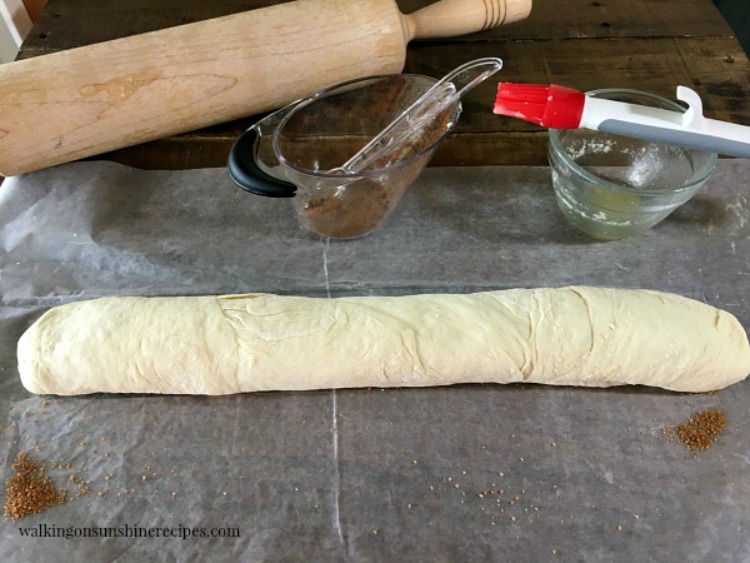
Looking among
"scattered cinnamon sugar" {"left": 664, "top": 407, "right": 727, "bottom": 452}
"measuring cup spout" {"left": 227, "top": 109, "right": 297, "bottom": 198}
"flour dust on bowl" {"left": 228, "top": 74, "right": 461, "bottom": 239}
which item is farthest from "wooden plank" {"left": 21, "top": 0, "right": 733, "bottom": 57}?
"scattered cinnamon sugar" {"left": 664, "top": 407, "right": 727, "bottom": 452}

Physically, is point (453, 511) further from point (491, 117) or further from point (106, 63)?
point (106, 63)

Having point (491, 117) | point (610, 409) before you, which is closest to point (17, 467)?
point (610, 409)

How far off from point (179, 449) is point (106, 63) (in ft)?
3.25

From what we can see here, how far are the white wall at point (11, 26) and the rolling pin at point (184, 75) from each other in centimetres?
79

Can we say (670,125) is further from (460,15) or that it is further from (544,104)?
(460,15)

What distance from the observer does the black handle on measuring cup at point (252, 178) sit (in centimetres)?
142

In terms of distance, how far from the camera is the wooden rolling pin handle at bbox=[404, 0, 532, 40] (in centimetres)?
185

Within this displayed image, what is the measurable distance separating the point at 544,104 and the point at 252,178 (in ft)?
2.17

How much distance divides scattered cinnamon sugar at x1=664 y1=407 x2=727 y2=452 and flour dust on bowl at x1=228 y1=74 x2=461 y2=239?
2.64 ft

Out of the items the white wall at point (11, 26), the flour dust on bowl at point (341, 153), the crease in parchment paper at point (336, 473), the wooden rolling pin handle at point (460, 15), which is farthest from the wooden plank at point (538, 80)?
the white wall at point (11, 26)

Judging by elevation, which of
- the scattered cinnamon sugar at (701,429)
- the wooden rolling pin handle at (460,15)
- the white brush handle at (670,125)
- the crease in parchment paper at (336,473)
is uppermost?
the wooden rolling pin handle at (460,15)

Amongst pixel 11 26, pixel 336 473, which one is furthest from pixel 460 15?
pixel 11 26

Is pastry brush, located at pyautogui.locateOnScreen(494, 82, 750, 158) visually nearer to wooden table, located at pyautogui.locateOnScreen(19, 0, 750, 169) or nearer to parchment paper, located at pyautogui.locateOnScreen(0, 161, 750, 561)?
parchment paper, located at pyautogui.locateOnScreen(0, 161, 750, 561)

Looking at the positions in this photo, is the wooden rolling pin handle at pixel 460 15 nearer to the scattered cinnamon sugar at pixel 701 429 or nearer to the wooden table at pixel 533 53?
the wooden table at pixel 533 53
